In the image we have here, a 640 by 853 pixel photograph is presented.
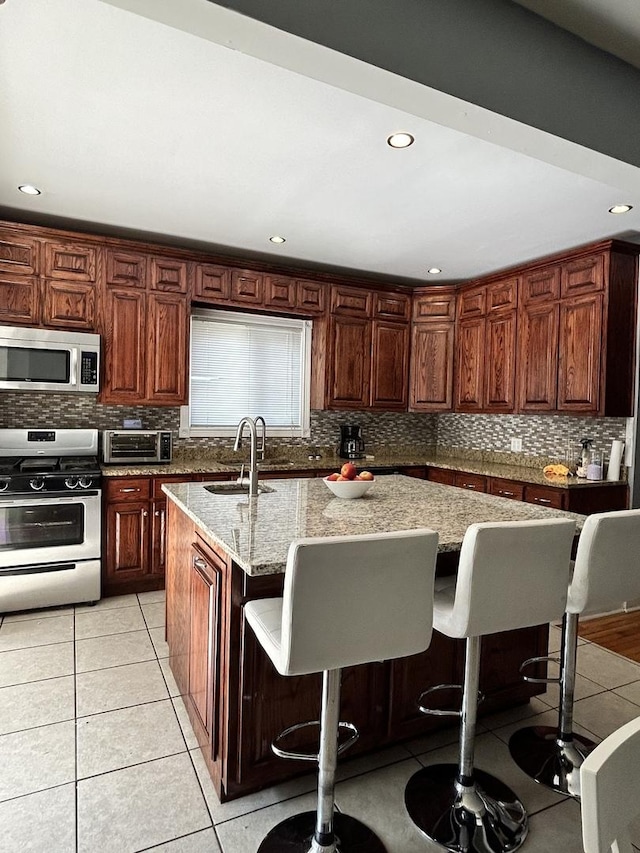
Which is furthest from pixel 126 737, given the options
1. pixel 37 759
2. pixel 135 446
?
pixel 135 446

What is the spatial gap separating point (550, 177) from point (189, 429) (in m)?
3.19

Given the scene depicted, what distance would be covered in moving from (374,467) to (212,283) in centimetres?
208

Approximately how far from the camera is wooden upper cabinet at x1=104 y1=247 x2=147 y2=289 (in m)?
3.73

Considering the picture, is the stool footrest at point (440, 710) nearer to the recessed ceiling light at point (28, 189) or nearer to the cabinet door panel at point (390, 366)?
the cabinet door panel at point (390, 366)

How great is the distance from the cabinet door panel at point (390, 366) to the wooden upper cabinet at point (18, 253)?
9.21 ft

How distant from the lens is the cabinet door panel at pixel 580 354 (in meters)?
3.68

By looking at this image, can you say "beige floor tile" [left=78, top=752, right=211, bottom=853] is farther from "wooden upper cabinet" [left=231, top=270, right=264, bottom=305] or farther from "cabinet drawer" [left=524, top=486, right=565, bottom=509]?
"wooden upper cabinet" [left=231, top=270, right=264, bottom=305]

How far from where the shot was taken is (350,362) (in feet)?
15.7

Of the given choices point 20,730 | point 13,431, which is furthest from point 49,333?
point 20,730

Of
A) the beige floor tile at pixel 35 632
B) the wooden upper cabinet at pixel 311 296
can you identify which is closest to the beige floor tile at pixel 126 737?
the beige floor tile at pixel 35 632

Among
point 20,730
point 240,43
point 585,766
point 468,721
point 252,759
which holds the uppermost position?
point 240,43

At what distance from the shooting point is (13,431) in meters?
3.61

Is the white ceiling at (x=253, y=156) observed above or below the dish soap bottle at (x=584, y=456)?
above

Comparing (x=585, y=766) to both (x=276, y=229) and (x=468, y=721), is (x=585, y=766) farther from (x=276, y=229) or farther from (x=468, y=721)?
(x=276, y=229)
